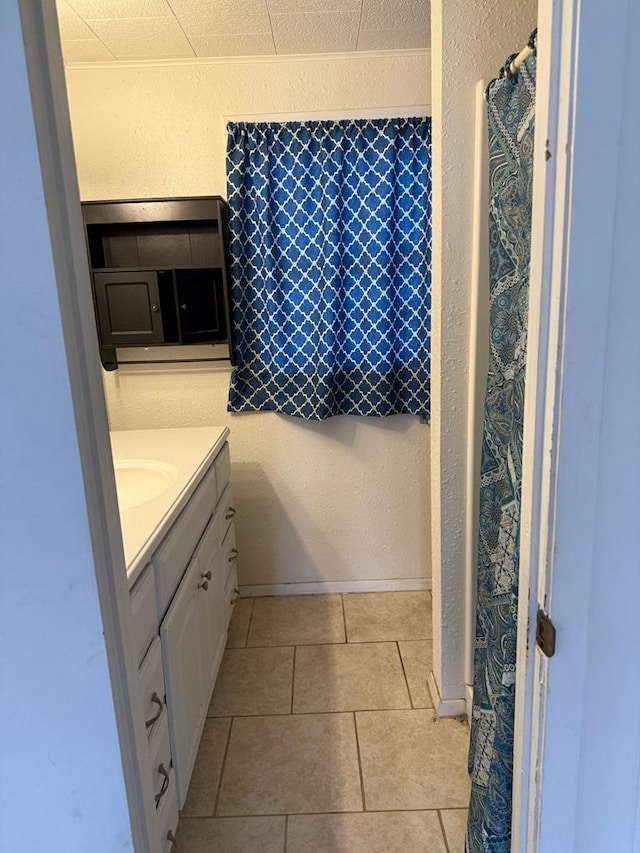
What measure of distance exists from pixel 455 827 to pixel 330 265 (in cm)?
198

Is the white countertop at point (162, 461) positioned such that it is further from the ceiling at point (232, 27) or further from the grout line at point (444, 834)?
Result: the ceiling at point (232, 27)

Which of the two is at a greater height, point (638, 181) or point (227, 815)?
point (638, 181)

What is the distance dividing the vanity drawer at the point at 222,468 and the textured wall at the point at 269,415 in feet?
1.03

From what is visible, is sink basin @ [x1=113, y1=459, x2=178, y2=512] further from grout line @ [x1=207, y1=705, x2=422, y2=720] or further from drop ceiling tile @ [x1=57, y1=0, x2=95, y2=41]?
drop ceiling tile @ [x1=57, y1=0, x2=95, y2=41]

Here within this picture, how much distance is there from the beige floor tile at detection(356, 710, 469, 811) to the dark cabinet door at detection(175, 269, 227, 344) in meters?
1.56

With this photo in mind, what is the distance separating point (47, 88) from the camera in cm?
56

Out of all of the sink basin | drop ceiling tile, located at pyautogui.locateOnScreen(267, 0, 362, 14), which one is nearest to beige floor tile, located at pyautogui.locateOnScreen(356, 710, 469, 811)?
the sink basin

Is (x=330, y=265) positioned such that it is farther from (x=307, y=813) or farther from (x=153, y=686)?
(x=307, y=813)

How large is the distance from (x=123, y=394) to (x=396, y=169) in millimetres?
1515

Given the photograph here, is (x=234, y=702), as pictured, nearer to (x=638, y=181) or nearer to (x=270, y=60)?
(x=638, y=181)

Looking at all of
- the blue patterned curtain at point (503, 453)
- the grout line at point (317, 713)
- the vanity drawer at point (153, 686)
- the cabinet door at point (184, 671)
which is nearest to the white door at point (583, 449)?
the blue patterned curtain at point (503, 453)

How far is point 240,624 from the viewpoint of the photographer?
100 inches

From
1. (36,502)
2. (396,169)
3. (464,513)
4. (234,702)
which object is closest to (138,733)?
(36,502)

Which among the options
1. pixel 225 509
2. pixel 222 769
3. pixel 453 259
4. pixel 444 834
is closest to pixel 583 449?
pixel 453 259
